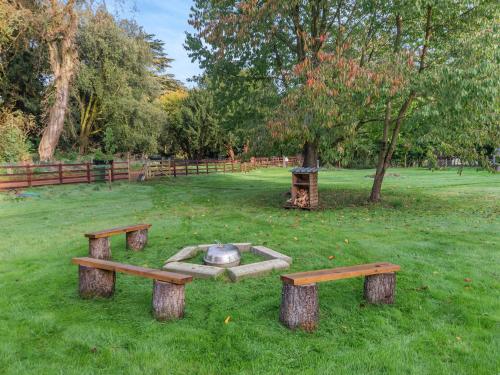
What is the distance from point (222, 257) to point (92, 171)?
55.7 feet

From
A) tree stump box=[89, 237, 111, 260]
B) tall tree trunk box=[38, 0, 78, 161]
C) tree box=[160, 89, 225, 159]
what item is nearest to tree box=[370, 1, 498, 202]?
tree stump box=[89, 237, 111, 260]

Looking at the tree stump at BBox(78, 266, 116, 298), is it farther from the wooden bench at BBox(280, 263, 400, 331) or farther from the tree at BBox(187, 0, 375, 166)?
the tree at BBox(187, 0, 375, 166)

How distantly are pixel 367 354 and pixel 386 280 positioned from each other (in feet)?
3.46

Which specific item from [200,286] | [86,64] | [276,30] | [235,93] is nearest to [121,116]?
[86,64]

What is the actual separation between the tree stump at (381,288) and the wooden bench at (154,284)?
1843mm

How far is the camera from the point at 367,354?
284 centimetres

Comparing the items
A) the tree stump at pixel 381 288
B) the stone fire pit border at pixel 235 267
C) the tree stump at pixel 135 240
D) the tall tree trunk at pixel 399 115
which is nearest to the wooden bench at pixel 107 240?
the tree stump at pixel 135 240

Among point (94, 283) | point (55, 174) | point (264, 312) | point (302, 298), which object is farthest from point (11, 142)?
point (302, 298)

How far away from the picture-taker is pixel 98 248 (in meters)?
5.24

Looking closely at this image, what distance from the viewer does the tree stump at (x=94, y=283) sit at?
3912mm

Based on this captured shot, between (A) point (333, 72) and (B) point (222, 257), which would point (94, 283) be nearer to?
(B) point (222, 257)

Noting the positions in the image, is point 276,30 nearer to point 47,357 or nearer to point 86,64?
point 47,357

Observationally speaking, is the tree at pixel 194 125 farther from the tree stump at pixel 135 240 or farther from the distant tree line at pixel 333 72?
the tree stump at pixel 135 240

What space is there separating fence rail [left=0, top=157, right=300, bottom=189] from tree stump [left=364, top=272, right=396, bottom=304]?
45.1ft
